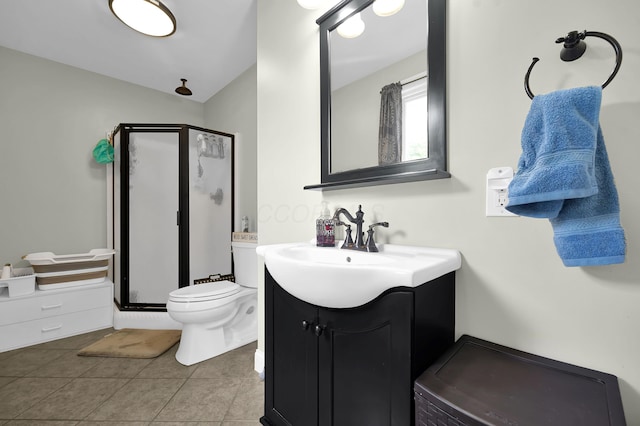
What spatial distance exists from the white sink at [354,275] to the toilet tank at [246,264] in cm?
135

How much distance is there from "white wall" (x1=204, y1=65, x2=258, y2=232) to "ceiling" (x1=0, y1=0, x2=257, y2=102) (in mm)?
148

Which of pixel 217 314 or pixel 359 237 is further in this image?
pixel 217 314

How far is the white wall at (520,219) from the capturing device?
681 mm

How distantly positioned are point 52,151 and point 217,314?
2343 mm

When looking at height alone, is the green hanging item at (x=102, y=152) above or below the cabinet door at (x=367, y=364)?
above

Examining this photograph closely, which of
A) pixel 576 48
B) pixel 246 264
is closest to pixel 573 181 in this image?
pixel 576 48

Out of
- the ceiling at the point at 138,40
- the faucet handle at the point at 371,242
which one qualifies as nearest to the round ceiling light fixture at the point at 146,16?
the ceiling at the point at 138,40

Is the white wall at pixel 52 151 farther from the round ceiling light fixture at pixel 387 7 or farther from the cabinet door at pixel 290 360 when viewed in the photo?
the round ceiling light fixture at pixel 387 7

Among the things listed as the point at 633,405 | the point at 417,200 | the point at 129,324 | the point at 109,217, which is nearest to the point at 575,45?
the point at 417,200

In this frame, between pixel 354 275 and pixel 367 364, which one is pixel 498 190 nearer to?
pixel 354 275

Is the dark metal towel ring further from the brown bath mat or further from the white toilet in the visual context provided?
the brown bath mat

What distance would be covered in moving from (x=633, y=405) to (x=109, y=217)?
3.72m

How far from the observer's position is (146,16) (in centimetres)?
188

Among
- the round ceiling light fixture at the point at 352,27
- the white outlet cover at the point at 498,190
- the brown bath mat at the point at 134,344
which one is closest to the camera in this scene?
the white outlet cover at the point at 498,190
